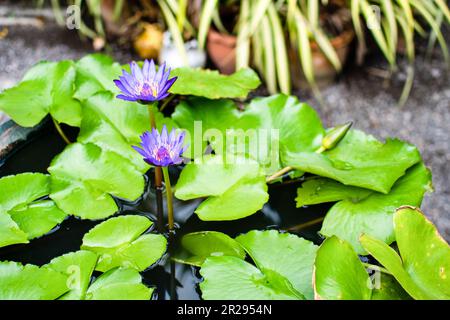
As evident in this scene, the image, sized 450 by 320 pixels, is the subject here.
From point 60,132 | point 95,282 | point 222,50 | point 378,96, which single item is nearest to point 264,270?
point 95,282

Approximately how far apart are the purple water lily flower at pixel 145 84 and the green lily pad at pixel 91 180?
0.49ft

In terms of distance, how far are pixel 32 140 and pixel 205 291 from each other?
0.55 m

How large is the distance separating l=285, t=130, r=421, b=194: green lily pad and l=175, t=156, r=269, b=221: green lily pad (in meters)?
0.08

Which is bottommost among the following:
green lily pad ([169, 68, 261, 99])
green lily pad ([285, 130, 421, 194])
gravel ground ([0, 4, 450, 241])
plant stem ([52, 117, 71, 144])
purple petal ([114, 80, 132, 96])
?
gravel ground ([0, 4, 450, 241])

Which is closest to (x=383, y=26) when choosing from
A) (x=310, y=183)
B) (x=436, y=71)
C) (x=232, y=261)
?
(x=436, y=71)

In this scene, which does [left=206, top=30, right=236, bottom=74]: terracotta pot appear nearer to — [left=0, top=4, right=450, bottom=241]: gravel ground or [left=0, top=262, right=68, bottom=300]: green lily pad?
[left=0, top=4, right=450, bottom=241]: gravel ground

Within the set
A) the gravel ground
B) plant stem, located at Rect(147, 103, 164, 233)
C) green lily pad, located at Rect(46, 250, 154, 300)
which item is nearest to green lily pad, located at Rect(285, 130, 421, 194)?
plant stem, located at Rect(147, 103, 164, 233)

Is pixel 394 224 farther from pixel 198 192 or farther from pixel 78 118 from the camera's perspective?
pixel 78 118

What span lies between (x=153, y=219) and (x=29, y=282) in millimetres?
261

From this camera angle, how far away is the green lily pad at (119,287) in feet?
2.48

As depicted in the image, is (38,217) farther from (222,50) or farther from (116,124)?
(222,50)

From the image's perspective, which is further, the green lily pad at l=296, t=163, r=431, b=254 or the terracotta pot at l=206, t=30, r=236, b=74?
the terracotta pot at l=206, t=30, r=236, b=74

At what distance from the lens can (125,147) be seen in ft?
3.31

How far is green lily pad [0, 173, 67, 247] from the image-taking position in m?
0.87
